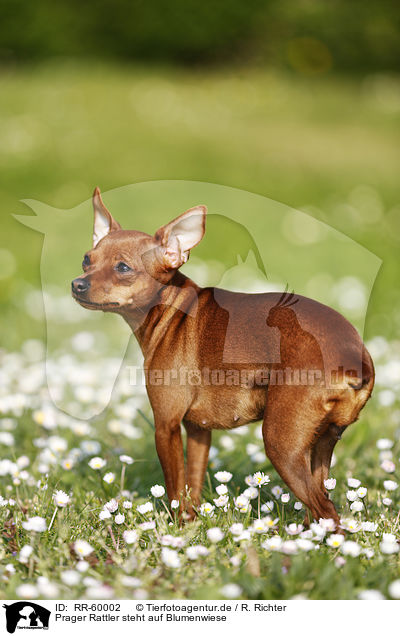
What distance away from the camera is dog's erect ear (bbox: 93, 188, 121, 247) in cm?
246

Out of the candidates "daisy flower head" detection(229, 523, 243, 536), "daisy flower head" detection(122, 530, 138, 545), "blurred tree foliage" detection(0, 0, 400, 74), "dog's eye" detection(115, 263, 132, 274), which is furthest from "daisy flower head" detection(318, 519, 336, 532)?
Answer: "blurred tree foliage" detection(0, 0, 400, 74)

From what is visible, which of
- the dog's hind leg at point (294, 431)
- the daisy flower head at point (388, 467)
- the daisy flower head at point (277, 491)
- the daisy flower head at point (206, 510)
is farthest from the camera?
the daisy flower head at point (388, 467)

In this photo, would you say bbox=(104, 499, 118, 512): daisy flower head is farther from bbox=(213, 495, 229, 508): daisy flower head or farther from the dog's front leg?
bbox=(213, 495, 229, 508): daisy flower head

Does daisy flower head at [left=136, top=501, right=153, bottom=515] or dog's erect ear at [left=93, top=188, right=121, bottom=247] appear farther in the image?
daisy flower head at [left=136, top=501, right=153, bottom=515]

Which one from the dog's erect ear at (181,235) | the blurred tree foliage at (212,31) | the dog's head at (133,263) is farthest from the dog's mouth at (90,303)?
the blurred tree foliage at (212,31)

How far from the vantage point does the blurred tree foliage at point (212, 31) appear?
15883mm

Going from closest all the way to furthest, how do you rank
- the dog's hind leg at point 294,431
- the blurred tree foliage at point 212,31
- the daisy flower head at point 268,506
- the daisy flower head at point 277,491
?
the dog's hind leg at point 294,431 < the daisy flower head at point 268,506 < the daisy flower head at point 277,491 < the blurred tree foliage at point 212,31

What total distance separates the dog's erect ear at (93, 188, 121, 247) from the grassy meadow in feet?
0.54

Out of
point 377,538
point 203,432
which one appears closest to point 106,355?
point 203,432

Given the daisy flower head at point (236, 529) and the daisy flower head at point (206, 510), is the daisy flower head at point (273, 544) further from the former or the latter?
the daisy flower head at point (206, 510)

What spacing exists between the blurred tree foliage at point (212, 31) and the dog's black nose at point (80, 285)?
582 inches

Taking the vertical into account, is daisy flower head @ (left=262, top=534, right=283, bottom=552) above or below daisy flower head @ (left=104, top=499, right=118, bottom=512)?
above

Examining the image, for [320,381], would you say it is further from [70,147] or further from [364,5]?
[364,5]
